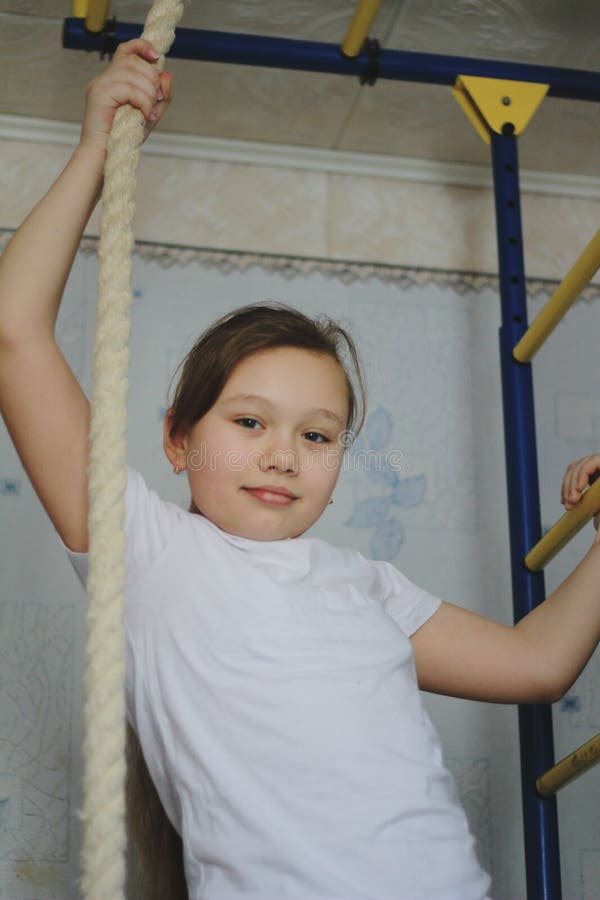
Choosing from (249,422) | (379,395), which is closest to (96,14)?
(249,422)

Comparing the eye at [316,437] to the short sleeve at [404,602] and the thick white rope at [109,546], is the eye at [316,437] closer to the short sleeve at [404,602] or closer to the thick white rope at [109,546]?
the short sleeve at [404,602]

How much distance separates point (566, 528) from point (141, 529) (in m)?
0.44

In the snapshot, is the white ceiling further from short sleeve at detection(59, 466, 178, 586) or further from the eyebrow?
short sleeve at detection(59, 466, 178, 586)

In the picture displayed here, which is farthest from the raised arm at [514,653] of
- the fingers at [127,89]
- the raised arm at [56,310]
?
the fingers at [127,89]

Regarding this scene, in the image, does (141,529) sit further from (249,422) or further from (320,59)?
(320,59)

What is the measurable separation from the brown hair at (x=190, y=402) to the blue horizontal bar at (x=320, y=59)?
336 millimetres

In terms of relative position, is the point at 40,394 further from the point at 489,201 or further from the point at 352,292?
the point at 489,201

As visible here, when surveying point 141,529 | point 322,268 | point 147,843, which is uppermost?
point 322,268

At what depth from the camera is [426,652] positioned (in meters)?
1.05

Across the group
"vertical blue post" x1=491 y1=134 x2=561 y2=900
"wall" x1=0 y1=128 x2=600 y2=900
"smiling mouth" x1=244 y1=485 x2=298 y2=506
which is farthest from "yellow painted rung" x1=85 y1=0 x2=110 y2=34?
"smiling mouth" x1=244 y1=485 x2=298 y2=506

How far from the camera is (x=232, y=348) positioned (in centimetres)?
105

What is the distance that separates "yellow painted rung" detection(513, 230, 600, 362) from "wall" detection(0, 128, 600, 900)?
1.10 feet

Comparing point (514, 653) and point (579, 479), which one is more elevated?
point (579, 479)

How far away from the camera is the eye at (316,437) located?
1.03 m
